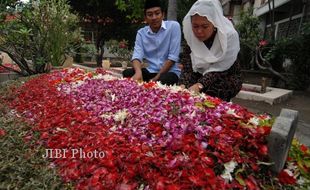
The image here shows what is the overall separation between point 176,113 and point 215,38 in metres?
1.08

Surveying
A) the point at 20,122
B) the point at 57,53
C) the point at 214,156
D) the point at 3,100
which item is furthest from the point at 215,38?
the point at 57,53

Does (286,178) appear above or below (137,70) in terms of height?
below

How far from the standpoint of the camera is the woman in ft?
8.54

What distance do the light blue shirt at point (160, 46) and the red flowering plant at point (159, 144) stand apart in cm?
135

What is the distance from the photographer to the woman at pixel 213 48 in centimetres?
260

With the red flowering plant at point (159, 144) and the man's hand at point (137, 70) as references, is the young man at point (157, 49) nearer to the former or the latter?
the man's hand at point (137, 70)

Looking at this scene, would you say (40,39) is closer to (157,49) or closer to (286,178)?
(157,49)

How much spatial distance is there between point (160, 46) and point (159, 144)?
2.28 m

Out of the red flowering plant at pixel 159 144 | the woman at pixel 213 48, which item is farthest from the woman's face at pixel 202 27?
the red flowering plant at pixel 159 144

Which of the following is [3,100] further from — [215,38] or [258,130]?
[258,130]

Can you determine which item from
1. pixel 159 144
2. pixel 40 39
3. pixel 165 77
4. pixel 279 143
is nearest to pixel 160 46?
pixel 165 77

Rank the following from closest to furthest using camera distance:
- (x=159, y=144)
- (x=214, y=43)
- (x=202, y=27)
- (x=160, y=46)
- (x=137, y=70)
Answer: (x=159, y=144)
(x=202, y=27)
(x=214, y=43)
(x=137, y=70)
(x=160, y=46)

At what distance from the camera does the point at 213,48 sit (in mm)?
2836

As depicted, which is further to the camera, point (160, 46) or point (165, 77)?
point (160, 46)
